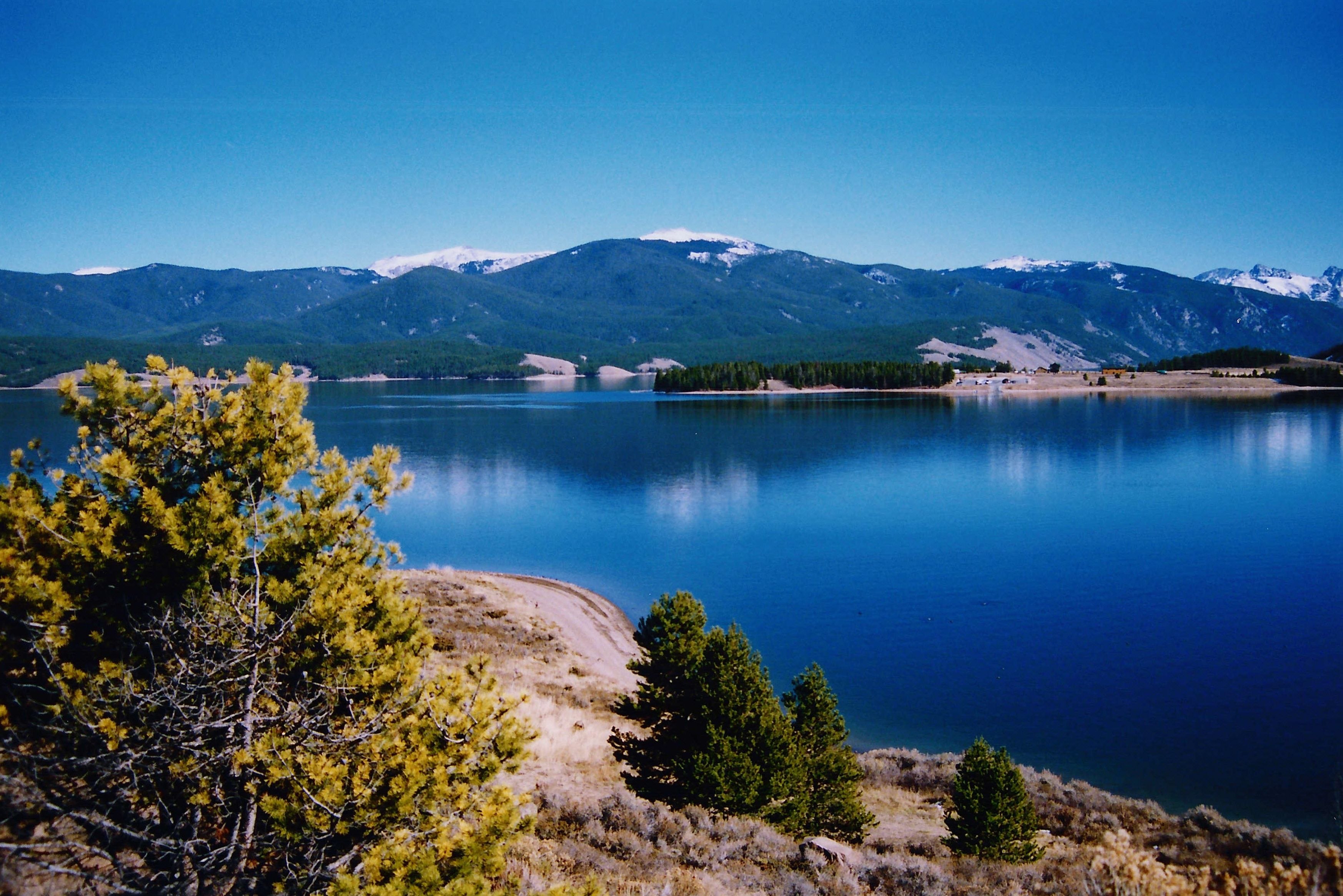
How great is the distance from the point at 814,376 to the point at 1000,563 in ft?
449

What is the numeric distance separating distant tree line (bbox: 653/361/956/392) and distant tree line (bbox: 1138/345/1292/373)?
49.1 metres

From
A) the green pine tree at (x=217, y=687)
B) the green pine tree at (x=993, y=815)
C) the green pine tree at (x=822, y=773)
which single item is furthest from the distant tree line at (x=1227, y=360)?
the green pine tree at (x=217, y=687)

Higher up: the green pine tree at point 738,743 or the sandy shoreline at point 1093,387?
the sandy shoreline at point 1093,387

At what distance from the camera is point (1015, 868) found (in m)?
14.2

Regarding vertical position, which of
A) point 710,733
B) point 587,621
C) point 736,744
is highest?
point 710,733

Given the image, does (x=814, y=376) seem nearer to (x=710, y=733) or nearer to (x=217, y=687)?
(x=710, y=733)

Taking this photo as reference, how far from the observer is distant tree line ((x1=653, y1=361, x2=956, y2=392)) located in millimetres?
175500

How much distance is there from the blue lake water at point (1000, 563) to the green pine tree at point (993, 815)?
24.6ft

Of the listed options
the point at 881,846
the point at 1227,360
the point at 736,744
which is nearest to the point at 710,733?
the point at 736,744

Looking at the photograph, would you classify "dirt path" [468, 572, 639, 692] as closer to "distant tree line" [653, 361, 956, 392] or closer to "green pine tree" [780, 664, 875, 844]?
"green pine tree" [780, 664, 875, 844]

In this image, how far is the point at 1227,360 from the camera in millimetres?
187250

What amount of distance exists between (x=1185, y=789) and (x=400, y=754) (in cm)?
2024

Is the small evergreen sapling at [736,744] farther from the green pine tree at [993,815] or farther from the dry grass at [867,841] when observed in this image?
the green pine tree at [993,815]

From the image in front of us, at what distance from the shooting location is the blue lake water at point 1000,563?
78.6 ft
